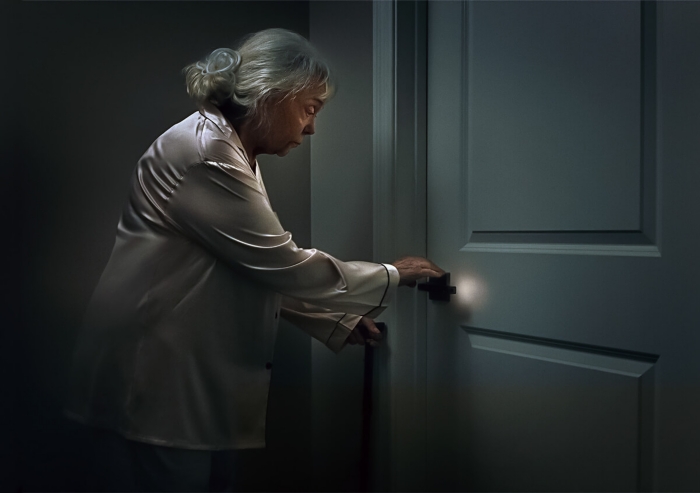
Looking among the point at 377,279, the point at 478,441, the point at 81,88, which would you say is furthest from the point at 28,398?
the point at 478,441

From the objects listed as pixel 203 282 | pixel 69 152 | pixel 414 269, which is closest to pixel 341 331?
pixel 414 269

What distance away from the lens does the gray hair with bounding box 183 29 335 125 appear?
3.63ft

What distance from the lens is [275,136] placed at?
1166 mm

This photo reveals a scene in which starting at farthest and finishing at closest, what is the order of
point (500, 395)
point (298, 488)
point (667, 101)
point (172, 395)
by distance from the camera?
1. point (298, 488)
2. point (500, 395)
3. point (172, 395)
4. point (667, 101)

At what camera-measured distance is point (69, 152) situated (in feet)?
4.26

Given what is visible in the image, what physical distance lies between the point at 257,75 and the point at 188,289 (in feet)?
1.45

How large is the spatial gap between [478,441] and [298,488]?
0.61 meters

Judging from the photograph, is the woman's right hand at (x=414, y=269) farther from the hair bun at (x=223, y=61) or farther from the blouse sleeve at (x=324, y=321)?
the hair bun at (x=223, y=61)

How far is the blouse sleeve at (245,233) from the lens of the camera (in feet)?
3.37

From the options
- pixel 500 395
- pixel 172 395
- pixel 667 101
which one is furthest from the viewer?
pixel 500 395

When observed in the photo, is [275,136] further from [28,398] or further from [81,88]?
[28,398]

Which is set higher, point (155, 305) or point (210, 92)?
point (210, 92)

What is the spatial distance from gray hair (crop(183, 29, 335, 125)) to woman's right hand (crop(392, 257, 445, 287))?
0.43 metres

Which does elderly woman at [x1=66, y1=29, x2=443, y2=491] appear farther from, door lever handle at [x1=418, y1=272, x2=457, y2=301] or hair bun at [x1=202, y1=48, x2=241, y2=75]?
door lever handle at [x1=418, y1=272, x2=457, y2=301]
